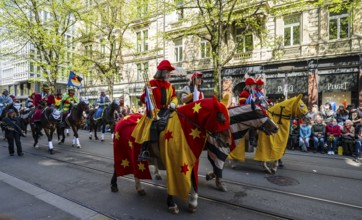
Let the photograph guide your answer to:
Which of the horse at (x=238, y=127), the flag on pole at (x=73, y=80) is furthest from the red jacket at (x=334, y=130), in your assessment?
the flag on pole at (x=73, y=80)

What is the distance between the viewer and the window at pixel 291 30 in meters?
Answer: 18.7

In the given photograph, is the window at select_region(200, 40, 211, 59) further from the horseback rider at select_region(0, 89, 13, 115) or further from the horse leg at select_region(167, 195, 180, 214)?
the horse leg at select_region(167, 195, 180, 214)

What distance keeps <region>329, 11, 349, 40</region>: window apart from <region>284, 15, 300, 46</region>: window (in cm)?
222

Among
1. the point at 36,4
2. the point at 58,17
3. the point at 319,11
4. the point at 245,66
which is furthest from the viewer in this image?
the point at 58,17

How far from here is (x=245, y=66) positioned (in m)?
20.7

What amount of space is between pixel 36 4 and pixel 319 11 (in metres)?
25.1

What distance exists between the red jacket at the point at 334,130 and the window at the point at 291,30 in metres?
10.3

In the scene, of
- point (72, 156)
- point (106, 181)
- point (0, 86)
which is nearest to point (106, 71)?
point (72, 156)

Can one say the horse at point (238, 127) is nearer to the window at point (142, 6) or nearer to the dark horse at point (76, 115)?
the dark horse at point (76, 115)

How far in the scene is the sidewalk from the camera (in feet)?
13.8

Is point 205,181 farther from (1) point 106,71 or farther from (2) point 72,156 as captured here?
(1) point 106,71

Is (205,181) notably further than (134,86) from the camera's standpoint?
No

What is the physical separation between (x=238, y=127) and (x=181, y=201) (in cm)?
214

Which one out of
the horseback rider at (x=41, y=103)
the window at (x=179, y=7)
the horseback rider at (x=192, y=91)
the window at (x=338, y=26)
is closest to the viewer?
the horseback rider at (x=192, y=91)
